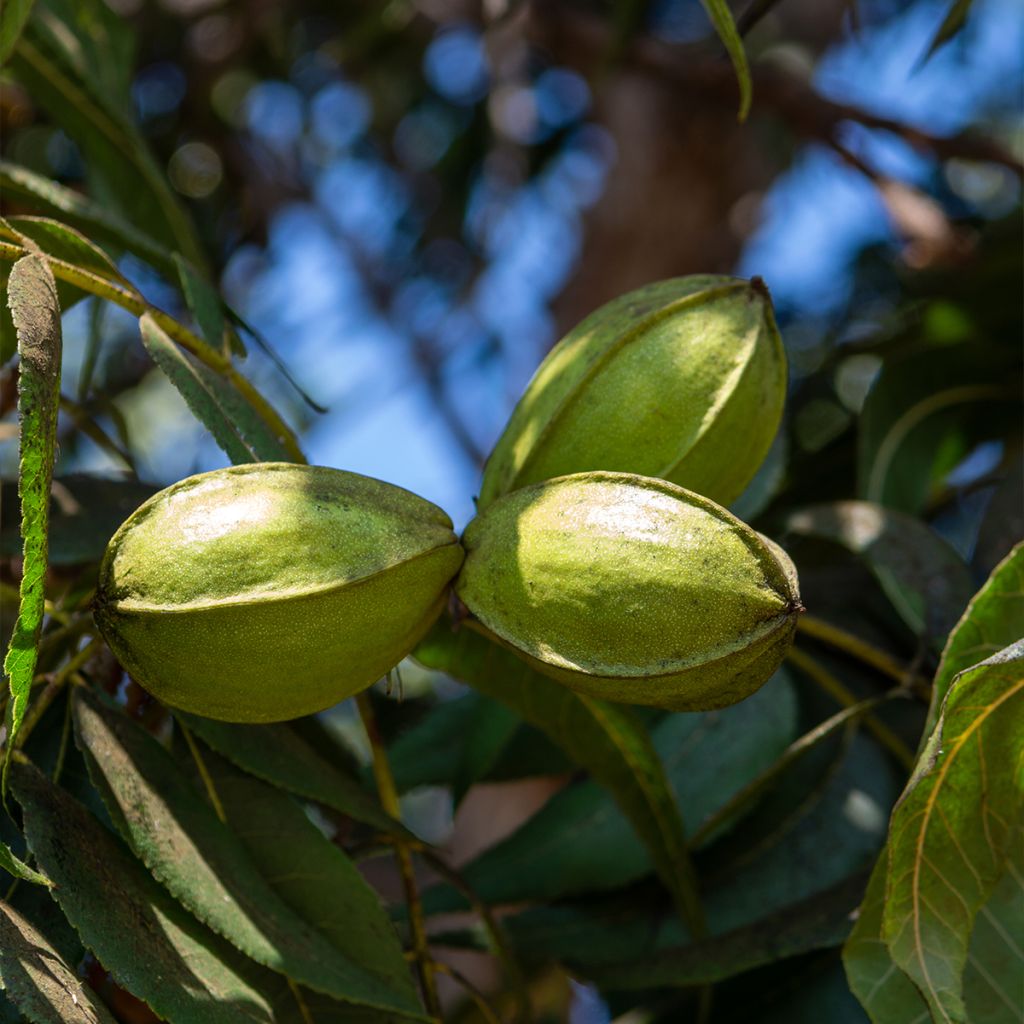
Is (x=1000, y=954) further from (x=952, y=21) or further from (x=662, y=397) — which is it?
(x=952, y=21)

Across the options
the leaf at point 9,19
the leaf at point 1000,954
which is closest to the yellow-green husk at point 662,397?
the leaf at point 1000,954

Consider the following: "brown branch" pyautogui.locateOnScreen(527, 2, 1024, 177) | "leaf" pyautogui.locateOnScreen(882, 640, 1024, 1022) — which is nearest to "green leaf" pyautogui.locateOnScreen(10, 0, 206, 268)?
"leaf" pyautogui.locateOnScreen(882, 640, 1024, 1022)

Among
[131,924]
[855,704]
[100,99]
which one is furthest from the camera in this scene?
[100,99]

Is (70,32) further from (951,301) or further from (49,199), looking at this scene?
(951,301)

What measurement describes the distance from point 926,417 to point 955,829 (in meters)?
0.97

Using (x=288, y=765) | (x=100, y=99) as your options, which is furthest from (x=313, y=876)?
(x=100, y=99)

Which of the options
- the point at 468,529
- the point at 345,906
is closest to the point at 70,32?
the point at 468,529

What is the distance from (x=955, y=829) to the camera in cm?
103

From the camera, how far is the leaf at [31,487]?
83cm

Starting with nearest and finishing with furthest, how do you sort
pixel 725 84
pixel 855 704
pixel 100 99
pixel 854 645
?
pixel 854 645 → pixel 855 704 → pixel 100 99 → pixel 725 84

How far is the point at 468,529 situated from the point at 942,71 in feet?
10.8

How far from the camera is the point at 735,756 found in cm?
151

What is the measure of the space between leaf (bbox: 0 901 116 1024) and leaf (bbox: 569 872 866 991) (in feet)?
1.95

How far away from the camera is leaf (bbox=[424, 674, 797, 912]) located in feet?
4.89
